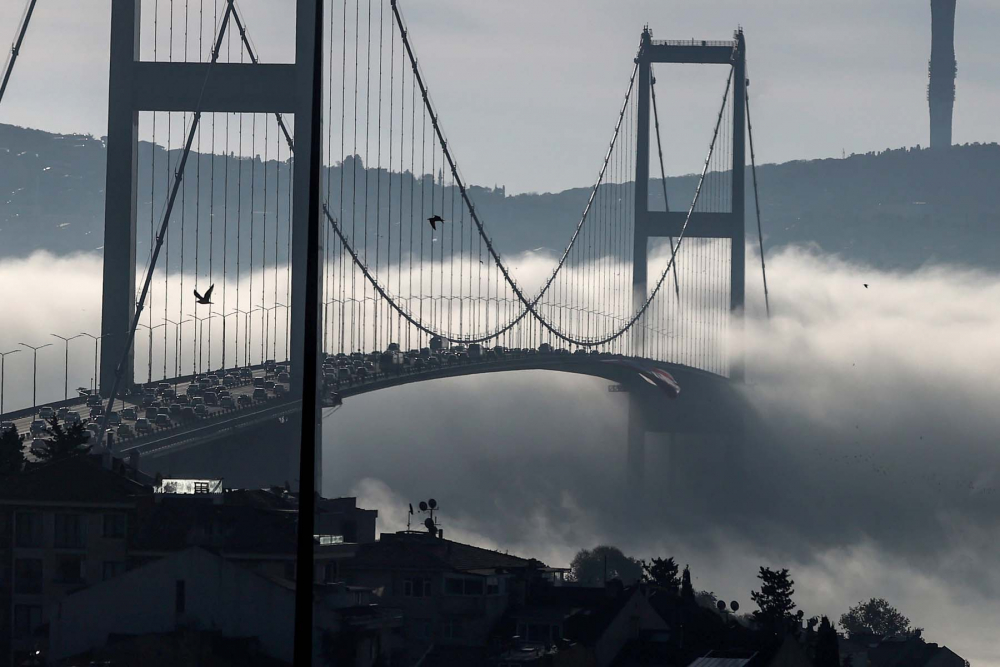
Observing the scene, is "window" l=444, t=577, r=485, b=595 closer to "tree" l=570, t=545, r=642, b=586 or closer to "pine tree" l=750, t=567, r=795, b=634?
"pine tree" l=750, t=567, r=795, b=634

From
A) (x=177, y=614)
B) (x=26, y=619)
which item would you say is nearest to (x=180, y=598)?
(x=177, y=614)

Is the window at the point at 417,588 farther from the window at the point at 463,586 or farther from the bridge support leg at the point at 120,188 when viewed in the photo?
the bridge support leg at the point at 120,188

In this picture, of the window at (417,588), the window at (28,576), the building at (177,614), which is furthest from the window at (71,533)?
the window at (417,588)

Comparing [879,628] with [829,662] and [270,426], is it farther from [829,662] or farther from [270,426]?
[829,662]

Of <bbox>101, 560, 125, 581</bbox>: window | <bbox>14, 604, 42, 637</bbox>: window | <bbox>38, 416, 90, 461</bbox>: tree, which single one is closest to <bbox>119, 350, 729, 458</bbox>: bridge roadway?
<bbox>38, 416, 90, 461</bbox>: tree

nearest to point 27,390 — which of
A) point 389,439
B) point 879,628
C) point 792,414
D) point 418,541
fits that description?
point 389,439

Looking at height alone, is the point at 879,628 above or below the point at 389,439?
below
